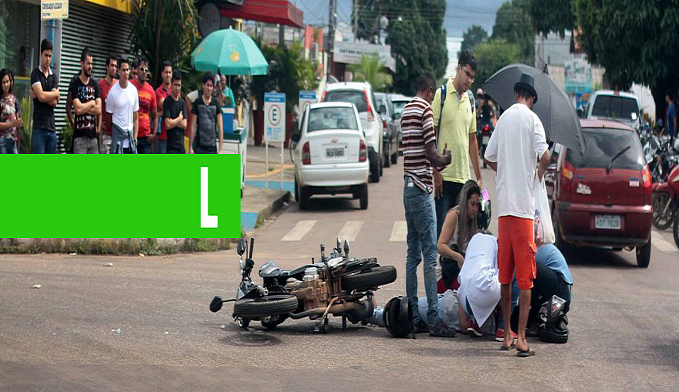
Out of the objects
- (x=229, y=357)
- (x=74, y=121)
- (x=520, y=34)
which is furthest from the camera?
(x=520, y=34)

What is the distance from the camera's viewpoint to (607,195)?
13.7m

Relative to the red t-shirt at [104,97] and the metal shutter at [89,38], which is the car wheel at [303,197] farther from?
the red t-shirt at [104,97]

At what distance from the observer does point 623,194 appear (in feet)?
44.9

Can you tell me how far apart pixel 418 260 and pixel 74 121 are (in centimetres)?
750

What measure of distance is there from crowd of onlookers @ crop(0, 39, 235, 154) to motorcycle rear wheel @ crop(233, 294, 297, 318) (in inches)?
249

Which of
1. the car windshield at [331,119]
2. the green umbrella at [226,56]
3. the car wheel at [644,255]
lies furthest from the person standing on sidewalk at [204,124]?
the car wheel at [644,255]

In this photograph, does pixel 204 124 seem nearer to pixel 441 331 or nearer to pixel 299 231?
pixel 299 231

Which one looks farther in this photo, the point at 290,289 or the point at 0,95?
the point at 0,95

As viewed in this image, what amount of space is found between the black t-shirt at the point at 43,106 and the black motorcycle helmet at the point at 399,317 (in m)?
7.28

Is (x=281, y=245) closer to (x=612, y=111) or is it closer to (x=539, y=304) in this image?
(x=539, y=304)

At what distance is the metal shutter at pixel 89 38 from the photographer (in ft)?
66.2

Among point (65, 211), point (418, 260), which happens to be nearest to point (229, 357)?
point (418, 260)

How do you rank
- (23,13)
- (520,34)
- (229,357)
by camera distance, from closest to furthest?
(229,357) → (23,13) → (520,34)

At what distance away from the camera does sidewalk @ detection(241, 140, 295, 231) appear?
699 inches
